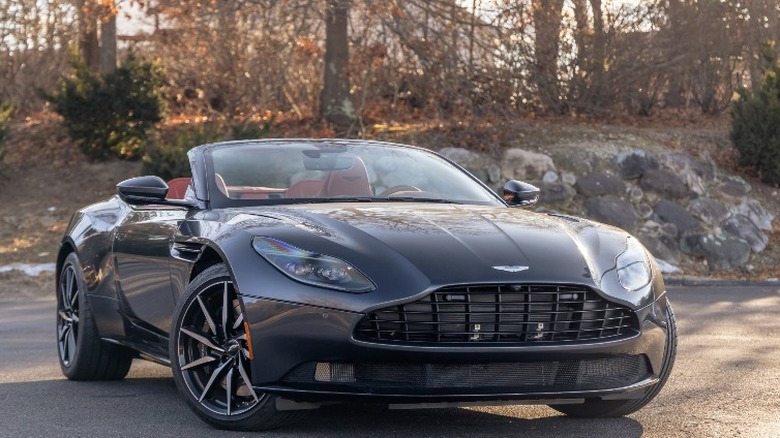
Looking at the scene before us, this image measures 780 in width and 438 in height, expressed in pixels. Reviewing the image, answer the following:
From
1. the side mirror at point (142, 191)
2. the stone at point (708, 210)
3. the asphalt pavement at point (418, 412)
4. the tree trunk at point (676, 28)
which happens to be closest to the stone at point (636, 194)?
the stone at point (708, 210)

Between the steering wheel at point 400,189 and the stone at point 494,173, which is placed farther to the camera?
the stone at point 494,173

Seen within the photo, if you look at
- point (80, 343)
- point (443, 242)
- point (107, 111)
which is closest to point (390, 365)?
point (443, 242)

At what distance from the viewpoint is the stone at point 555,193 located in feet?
64.0

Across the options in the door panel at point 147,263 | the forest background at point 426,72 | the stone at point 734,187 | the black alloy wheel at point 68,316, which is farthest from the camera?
the forest background at point 426,72

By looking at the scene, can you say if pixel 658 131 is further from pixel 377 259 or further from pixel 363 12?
pixel 377 259

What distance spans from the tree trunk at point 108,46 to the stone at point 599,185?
27.1ft

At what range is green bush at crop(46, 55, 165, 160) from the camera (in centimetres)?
2109

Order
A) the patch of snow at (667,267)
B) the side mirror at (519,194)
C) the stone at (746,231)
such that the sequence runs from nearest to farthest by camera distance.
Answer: the side mirror at (519,194)
the patch of snow at (667,267)
the stone at (746,231)

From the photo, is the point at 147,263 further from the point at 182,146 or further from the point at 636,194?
the point at 636,194

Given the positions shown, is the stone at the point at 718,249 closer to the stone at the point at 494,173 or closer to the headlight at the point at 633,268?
the stone at the point at 494,173

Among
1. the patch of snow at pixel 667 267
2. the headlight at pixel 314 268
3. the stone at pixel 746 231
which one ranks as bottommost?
the patch of snow at pixel 667 267

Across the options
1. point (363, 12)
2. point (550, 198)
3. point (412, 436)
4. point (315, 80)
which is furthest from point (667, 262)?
point (412, 436)

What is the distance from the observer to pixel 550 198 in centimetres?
1950

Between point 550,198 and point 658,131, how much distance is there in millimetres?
3405
